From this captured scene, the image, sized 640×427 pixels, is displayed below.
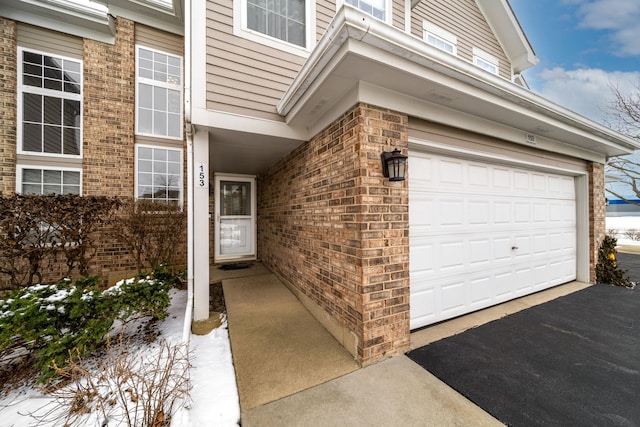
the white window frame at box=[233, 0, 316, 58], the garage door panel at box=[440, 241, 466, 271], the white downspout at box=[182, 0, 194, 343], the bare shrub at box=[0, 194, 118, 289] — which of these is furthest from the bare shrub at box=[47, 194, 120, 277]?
the garage door panel at box=[440, 241, 466, 271]

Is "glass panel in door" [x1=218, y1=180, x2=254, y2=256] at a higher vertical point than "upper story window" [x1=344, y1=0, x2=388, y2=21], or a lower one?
lower

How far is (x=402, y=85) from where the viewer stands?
8.18 ft

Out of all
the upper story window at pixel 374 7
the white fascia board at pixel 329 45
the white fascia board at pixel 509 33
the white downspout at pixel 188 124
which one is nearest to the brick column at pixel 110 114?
the white downspout at pixel 188 124

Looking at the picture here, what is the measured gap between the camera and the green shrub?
4918 mm

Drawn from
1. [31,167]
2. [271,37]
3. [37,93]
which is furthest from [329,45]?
[37,93]

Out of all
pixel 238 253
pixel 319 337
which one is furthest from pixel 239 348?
pixel 238 253

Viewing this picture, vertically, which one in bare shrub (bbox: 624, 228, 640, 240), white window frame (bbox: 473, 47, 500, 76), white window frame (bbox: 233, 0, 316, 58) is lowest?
bare shrub (bbox: 624, 228, 640, 240)

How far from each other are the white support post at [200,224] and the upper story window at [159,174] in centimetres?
325

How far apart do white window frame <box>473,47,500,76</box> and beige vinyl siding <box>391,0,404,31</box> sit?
2798 mm

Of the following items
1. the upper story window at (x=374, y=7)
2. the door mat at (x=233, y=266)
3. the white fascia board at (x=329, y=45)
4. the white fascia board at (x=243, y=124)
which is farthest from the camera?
the door mat at (x=233, y=266)

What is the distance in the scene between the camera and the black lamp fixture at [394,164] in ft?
7.95

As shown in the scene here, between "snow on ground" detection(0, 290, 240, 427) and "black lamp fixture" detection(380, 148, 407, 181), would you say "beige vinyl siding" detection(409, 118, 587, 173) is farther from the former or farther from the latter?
"snow on ground" detection(0, 290, 240, 427)

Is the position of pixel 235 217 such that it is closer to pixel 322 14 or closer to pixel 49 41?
pixel 322 14

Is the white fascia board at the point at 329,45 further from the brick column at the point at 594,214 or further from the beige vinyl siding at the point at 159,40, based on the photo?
the brick column at the point at 594,214
